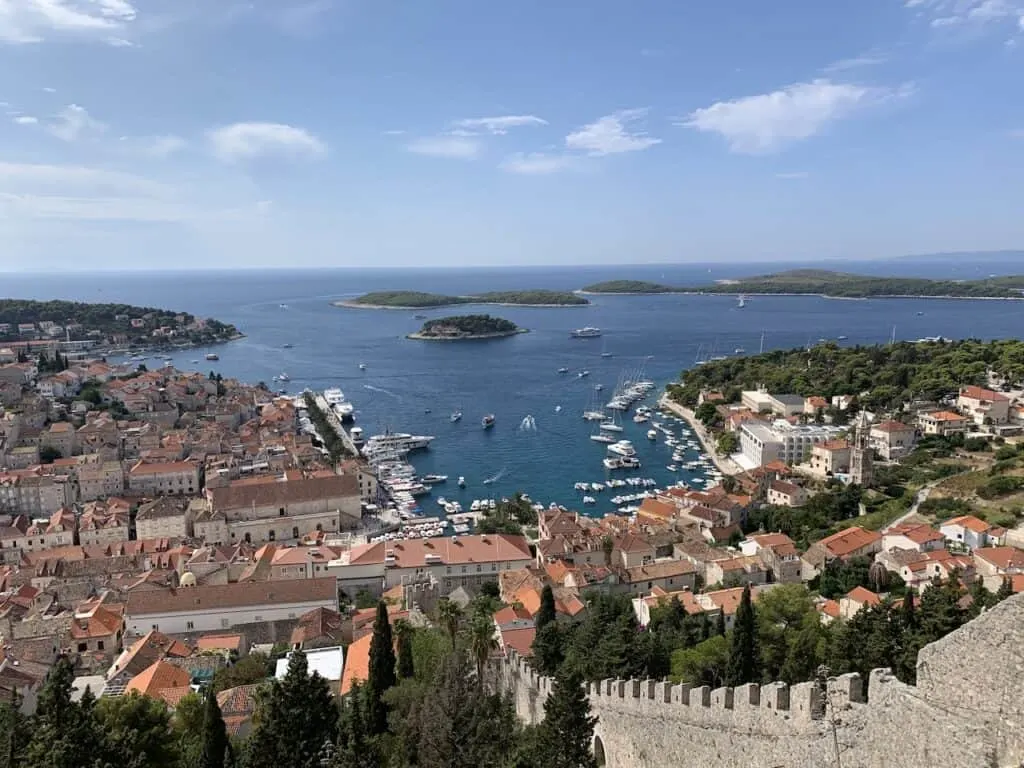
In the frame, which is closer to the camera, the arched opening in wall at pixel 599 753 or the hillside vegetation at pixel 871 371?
the arched opening in wall at pixel 599 753

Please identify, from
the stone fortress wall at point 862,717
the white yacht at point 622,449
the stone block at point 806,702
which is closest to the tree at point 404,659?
the stone fortress wall at point 862,717

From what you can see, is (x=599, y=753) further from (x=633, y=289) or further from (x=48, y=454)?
(x=633, y=289)

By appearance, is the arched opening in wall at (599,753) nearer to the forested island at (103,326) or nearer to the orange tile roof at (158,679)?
Answer: the orange tile roof at (158,679)

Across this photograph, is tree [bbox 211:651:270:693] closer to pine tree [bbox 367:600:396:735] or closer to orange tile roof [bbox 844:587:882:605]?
pine tree [bbox 367:600:396:735]

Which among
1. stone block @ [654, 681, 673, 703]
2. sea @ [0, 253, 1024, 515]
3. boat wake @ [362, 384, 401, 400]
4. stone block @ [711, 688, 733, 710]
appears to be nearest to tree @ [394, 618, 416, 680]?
stone block @ [654, 681, 673, 703]

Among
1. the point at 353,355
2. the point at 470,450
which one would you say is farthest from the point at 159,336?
the point at 470,450

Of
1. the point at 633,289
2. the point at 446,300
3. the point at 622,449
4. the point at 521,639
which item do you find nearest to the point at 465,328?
the point at 446,300

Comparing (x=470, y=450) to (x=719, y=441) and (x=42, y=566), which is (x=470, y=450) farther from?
Result: (x=42, y=566)
